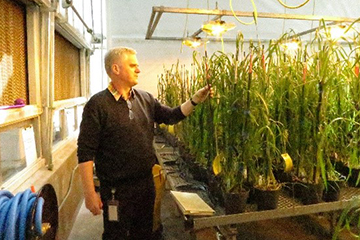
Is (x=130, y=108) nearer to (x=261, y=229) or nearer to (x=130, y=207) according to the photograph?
(x=130, y=207)

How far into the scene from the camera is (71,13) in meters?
2.96

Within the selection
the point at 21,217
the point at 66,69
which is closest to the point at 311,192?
the point at 21,217

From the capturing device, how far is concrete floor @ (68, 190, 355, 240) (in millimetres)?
1965

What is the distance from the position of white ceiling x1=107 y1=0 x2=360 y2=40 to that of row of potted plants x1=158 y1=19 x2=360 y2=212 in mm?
3604

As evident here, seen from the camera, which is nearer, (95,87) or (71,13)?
(71,13)

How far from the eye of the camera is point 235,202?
1238mm

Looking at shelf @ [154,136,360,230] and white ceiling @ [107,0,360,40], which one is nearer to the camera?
shelf @ [154,136,360,230]

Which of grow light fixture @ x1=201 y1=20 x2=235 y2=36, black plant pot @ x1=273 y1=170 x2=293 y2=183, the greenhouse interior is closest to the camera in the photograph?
the greenhouse interior

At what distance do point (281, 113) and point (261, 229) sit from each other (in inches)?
41.3

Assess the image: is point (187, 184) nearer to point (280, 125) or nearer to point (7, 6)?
point (280, 125)

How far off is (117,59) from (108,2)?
3834 millimetres

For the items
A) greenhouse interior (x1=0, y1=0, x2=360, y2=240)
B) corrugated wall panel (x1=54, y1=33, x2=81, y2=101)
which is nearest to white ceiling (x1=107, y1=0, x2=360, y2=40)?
corrugated wall panel (x1=54, y1=33, x2=81, y2=101)

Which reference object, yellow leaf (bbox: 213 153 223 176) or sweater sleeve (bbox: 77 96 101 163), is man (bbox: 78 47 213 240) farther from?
yellow leaf (bbox: 213 153 223 176)

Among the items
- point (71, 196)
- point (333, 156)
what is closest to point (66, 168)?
point (71, 196)
